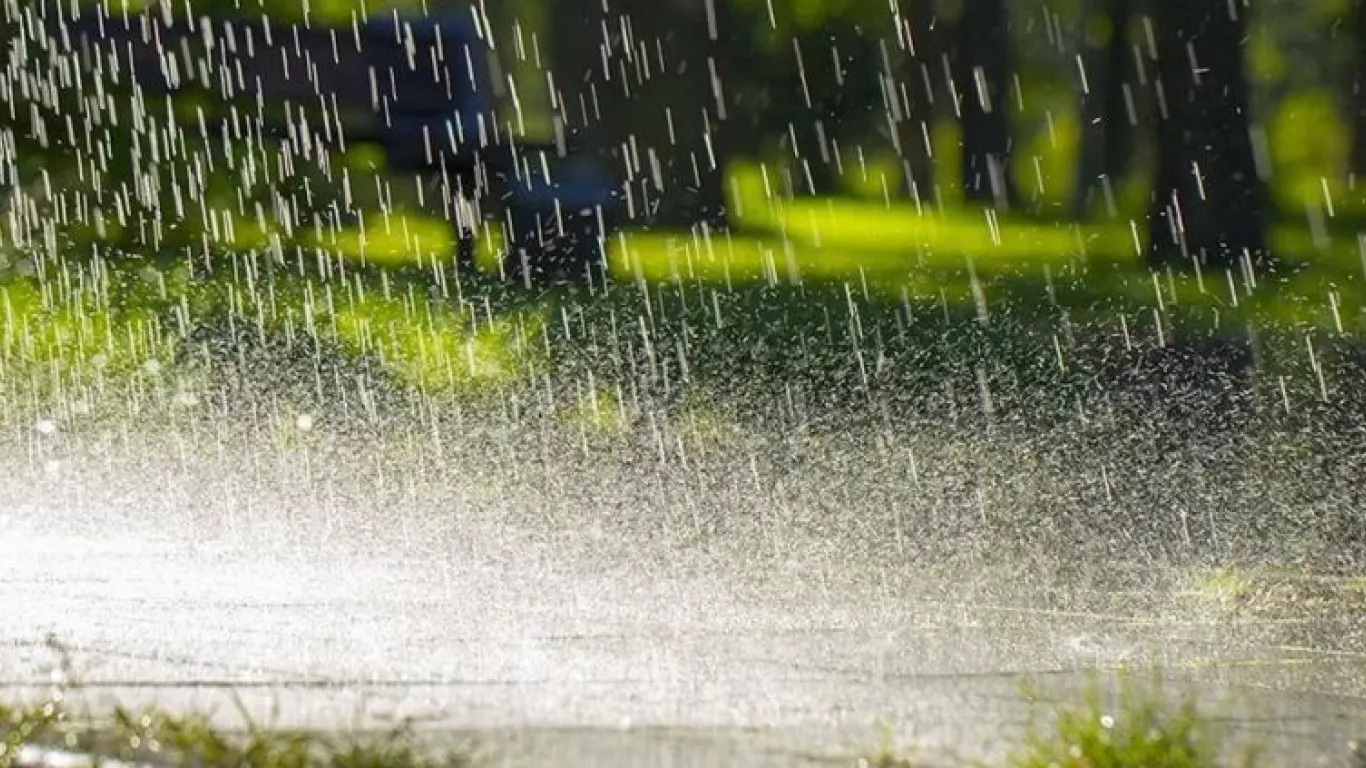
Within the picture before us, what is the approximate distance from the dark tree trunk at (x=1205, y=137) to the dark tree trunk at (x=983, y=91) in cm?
513

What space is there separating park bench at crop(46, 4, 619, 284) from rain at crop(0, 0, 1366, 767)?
0.11 feet

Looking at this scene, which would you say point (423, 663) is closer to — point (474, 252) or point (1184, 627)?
point (1184, 627)

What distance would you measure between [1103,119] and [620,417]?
14.6m

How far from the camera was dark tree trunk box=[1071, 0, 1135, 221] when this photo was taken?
22.7 meters

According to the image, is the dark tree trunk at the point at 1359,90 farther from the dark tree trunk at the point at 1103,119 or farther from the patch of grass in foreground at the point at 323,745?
the patch of grass in foreground at the point at 323,745

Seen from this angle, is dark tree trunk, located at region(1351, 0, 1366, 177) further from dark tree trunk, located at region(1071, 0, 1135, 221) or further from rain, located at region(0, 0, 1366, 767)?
dark tree trunk, located at region(1071, 0, 1135, 221)

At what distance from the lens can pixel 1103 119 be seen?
23969 millimetres

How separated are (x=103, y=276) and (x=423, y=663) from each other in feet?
33.1

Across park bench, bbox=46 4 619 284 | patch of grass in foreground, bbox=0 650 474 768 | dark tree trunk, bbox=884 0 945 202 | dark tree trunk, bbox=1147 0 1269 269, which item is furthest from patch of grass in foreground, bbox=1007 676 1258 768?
dark tree trunk, bbox=884 0 945 202

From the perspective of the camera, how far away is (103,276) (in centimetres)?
1521

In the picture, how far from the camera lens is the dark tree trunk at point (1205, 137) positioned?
46.7 ft

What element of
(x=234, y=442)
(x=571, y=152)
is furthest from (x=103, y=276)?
(x=234, y=442)

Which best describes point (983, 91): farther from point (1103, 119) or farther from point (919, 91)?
point (919, 91)

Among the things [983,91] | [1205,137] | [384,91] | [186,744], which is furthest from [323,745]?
[983,91]
